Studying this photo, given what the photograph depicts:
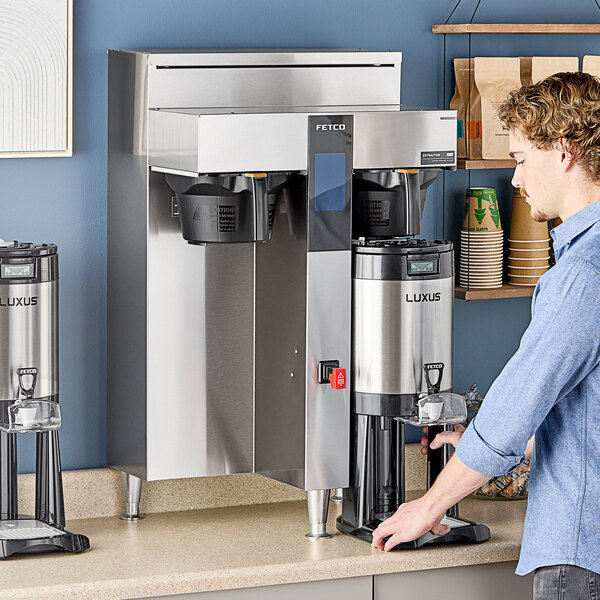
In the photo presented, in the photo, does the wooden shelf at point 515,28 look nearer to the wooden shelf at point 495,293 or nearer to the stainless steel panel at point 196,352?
the wooden shelf at point 495,293

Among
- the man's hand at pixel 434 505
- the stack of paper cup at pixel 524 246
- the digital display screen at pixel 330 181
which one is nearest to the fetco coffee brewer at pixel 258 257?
the digital display screen at pixel 330 181

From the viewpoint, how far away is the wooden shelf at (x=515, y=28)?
2354 mm

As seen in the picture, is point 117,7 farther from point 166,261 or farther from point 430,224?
point 430,224

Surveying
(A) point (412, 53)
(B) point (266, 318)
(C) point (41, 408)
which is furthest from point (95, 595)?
(A) point (412, 53)

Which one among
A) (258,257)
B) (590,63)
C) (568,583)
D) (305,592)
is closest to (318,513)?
(305,592)

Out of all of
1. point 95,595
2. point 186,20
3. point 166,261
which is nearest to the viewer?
point 95,595

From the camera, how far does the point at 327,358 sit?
1979 mm

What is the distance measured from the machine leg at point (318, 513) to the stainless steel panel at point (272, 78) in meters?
0.74

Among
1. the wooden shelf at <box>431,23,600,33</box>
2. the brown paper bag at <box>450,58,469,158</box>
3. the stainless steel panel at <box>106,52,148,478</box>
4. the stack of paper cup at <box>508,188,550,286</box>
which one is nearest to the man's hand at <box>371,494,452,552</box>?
the stainless steel panel at <box>106,52,148,478</box>

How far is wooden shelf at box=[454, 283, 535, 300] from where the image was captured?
240 centimetres

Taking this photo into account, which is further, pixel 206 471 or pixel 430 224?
pixel 430 224

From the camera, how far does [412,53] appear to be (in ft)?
7.90

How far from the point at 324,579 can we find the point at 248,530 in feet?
0.83

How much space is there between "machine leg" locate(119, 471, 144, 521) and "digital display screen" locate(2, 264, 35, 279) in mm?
470
